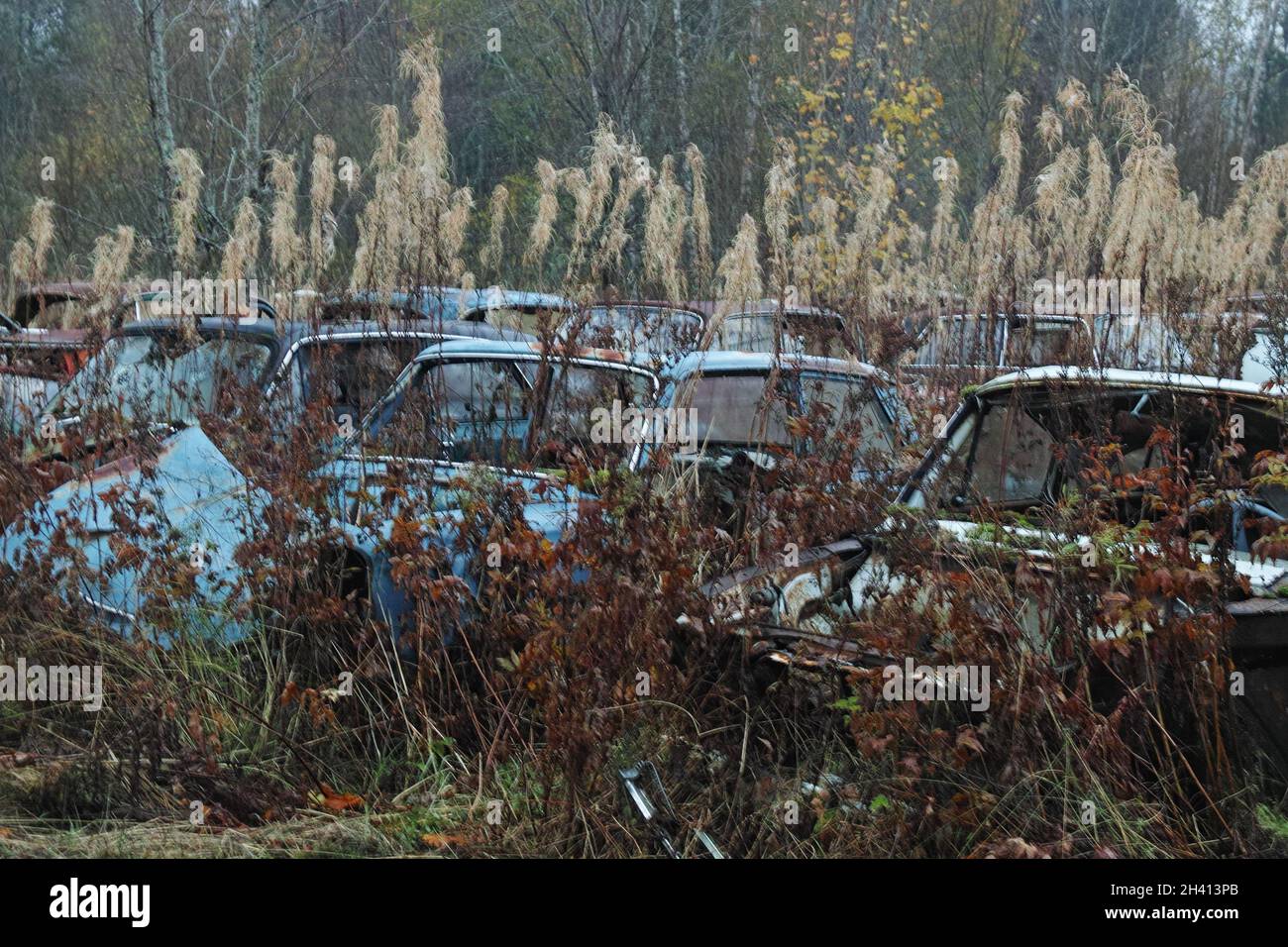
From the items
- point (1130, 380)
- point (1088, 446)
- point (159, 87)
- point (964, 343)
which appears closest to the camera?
point (1088, 446)

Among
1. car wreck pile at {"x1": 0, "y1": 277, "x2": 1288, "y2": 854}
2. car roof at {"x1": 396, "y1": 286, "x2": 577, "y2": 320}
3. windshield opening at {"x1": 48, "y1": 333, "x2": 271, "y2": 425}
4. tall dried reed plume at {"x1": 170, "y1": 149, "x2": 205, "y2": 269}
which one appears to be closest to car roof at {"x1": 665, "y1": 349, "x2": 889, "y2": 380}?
car wreck pile at {"x1": 0, "y1": 277, "x2": 1288, "y2": 854}

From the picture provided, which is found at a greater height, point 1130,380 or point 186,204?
point 186,204

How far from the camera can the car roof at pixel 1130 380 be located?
Result: 521 cm

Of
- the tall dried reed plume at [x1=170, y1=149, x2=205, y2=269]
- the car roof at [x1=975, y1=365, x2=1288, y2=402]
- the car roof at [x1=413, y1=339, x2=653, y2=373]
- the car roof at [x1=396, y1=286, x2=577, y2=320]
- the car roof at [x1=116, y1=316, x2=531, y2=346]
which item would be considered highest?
the tall dried reed plume at [x1=170, y1=149, x2=205, y2=269]

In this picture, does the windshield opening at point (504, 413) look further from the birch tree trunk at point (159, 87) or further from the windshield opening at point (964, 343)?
the birch tree trunk at point (159, 87)

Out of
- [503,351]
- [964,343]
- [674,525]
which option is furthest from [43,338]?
[964,343]

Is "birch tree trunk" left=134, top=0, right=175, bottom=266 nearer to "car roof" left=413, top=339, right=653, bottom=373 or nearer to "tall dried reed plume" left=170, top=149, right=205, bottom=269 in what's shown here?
"tall dried reed plume" left=170, top=149, right=205, bottom=269

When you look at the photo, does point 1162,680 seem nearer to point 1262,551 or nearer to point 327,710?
point 1262,551

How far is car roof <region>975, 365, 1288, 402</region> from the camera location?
5.21m

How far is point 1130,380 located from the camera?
213 inches

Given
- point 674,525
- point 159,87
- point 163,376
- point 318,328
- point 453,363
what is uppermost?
point 159,87

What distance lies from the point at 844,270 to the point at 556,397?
16.3ft

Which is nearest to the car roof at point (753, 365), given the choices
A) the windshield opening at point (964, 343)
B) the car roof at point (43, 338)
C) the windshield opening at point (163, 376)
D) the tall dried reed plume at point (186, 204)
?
the windshield opening at point (964, 343)

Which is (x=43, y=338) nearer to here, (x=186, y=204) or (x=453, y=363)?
(x=186, y=204)
